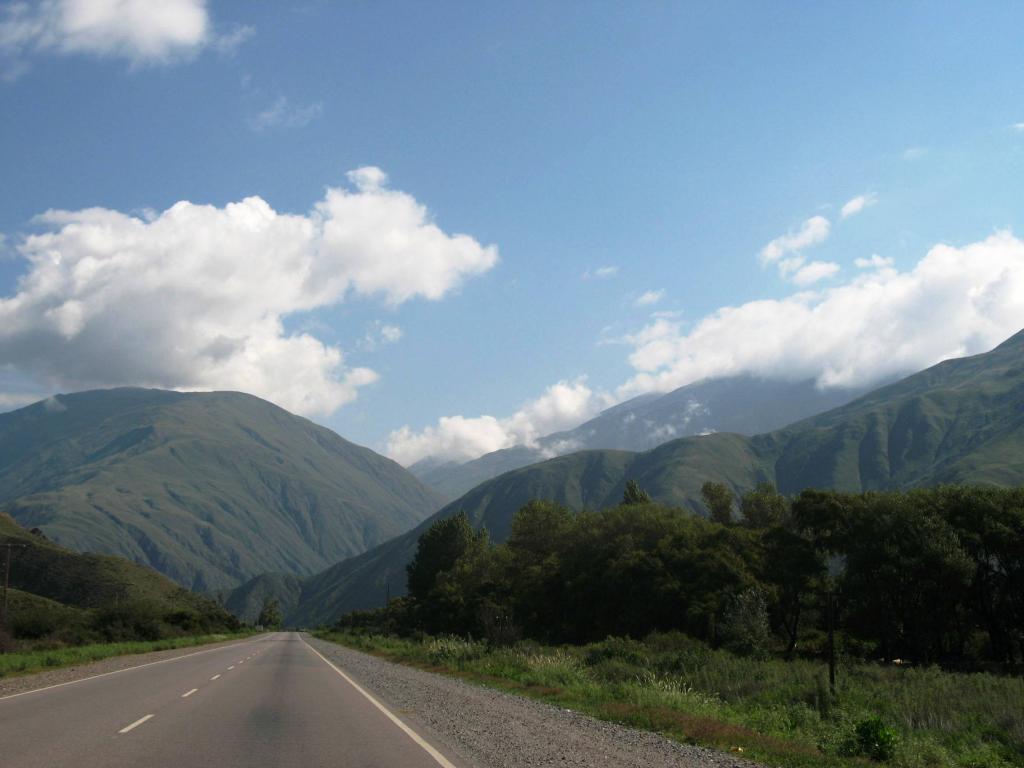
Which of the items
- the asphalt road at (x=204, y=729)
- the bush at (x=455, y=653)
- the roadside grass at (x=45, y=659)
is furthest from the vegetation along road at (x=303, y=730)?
the bush at (x=455, y=653)

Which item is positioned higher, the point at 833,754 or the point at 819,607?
the point at 833,754

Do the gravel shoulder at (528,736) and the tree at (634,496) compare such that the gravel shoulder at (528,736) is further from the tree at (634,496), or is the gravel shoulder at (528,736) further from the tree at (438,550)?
the tree at (438,550)

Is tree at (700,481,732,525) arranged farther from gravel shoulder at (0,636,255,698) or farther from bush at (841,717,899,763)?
bush at (841,717,899,763)

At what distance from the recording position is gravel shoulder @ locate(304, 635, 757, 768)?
487 inches

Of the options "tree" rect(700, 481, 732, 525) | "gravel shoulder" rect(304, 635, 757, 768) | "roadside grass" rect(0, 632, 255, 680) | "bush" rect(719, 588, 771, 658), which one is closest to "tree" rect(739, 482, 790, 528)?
"tree" rect(700, 481, 732, 525)

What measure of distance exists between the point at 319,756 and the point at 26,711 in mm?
8965

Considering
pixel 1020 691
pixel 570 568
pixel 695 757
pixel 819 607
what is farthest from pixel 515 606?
pixel 695 757

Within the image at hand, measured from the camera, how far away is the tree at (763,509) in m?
90.1

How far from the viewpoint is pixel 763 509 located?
299 ft

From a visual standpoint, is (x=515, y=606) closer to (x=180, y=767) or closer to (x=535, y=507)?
(x=535, y=507)

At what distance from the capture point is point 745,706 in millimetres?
22078

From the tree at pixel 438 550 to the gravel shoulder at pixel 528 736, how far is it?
8853cm

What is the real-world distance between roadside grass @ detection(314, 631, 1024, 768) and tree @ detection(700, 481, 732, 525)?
6172 centimetres

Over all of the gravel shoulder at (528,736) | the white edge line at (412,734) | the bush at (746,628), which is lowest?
the bush at (746,628)
